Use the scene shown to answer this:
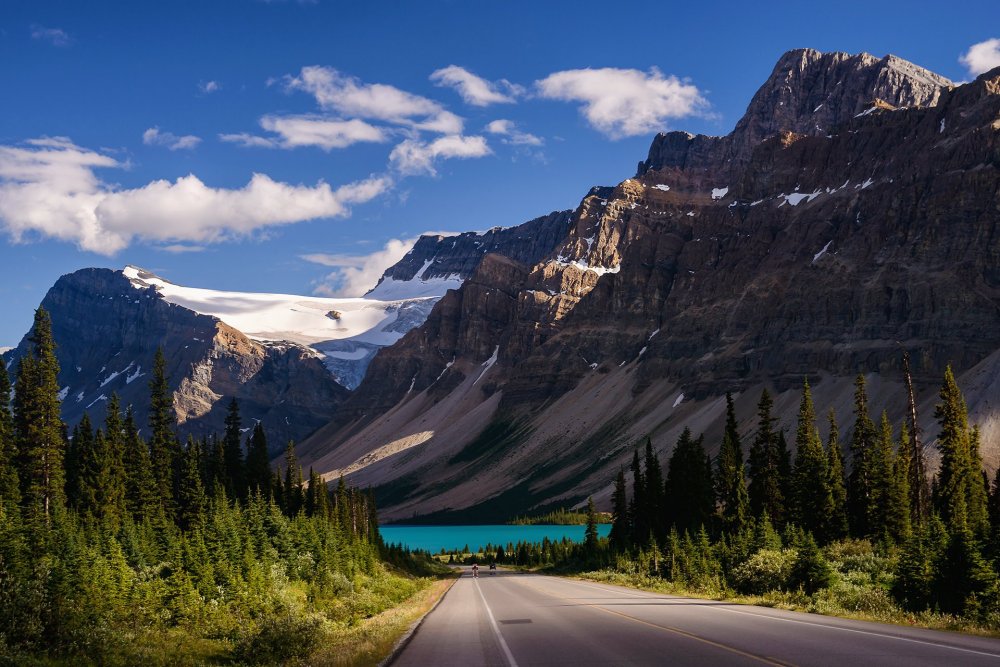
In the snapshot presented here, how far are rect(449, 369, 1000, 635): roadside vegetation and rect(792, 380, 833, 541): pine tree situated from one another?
94mm

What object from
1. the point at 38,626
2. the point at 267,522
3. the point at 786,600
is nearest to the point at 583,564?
the point at 267,522

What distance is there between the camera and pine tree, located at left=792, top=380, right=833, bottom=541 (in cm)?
6438

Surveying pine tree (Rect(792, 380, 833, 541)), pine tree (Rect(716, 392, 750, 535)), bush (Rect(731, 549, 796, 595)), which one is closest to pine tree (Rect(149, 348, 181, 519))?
pine tree (Rect(716, 392, 750, 535))

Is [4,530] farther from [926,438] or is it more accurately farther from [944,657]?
[926,438]

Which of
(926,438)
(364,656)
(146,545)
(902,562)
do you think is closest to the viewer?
(364,656)

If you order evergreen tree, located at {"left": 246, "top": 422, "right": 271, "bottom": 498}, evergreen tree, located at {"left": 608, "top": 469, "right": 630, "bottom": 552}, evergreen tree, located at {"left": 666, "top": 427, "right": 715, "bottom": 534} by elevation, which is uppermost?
evergreen tree, located at {"left": 246, "top": 422, "right": 271, "bottom": 498}

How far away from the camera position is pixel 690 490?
85438 mm

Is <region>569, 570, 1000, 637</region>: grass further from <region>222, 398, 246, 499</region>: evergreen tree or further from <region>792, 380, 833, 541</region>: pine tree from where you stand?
<region>222, 398, 246, 499</region>: evergreen tree

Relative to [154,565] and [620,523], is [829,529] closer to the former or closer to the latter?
[154,565]

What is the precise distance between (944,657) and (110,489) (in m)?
64.0

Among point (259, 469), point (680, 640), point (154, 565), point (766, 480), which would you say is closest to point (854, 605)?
point (680, 640)

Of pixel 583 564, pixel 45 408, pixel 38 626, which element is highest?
pixel 45 408

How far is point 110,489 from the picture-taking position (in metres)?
71.0

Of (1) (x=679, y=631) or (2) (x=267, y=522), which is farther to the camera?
(2) (x=267, y=522)
